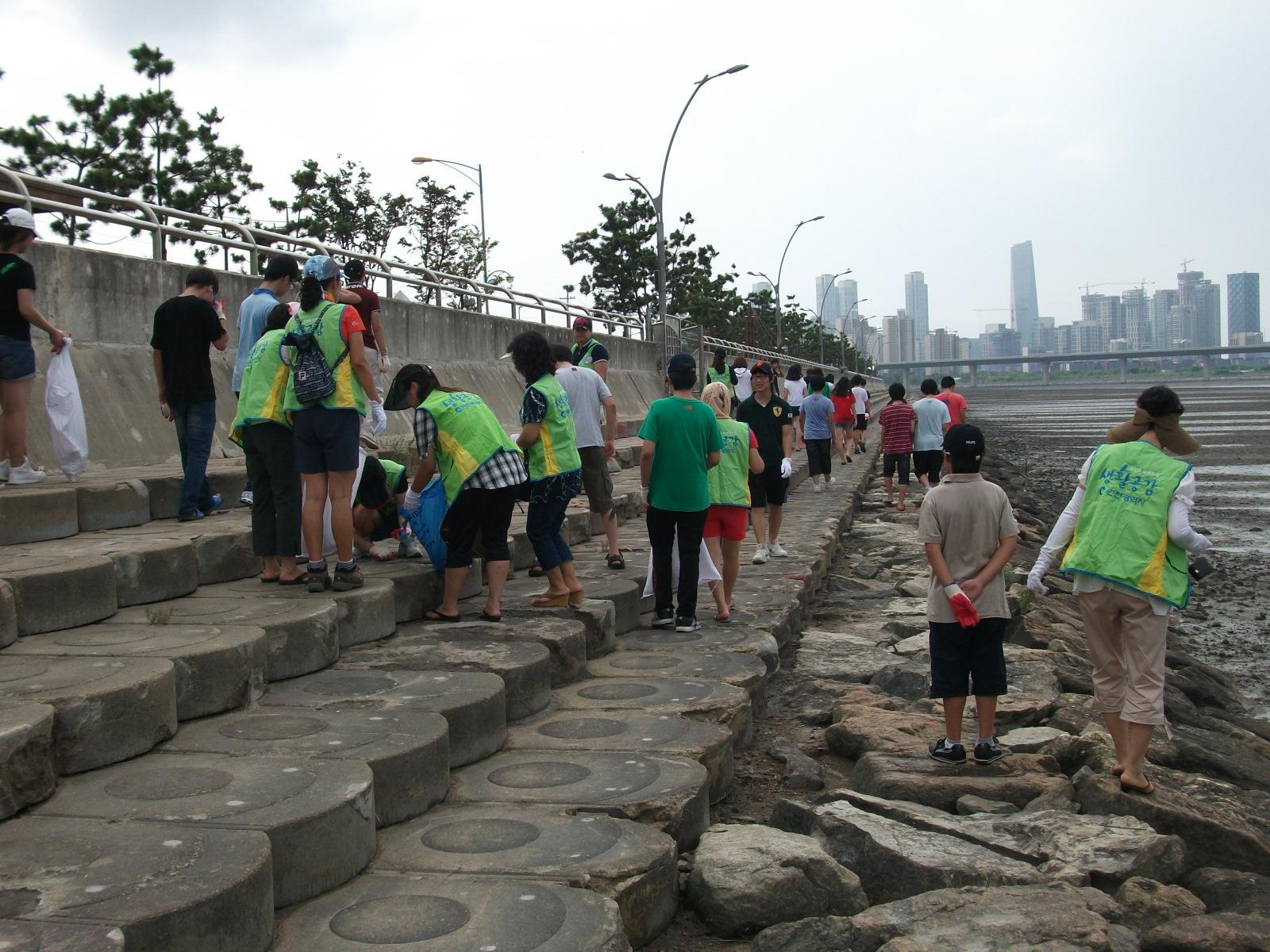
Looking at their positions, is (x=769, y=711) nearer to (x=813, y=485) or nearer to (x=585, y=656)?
(x=585, y=656)

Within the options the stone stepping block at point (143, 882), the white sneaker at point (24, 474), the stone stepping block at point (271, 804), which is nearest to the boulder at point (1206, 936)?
the stone stepping block at point (271, 804)

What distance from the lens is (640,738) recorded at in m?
5.13

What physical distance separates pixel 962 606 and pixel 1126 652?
0.76 m

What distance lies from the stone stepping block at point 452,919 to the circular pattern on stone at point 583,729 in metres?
1.58

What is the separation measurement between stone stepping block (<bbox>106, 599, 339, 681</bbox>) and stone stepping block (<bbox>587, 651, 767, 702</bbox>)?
1589 mm

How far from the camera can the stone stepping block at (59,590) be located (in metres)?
4.84

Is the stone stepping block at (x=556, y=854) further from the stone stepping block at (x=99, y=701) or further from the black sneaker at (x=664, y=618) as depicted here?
the black sneaker at (x=664, y=618)

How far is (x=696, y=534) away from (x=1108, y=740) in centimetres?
265

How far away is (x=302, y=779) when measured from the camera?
3.80 meters

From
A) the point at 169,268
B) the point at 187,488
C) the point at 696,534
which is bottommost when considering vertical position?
the point at 696,534

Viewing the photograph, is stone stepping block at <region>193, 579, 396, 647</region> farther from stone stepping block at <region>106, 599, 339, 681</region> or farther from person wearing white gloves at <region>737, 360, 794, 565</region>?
person wearing white gloves at <region>737, 360, 794, 565</region>

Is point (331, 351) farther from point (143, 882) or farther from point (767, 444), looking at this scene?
point (767, 444)

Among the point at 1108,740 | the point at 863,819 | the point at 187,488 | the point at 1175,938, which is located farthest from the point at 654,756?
the point at 187,488

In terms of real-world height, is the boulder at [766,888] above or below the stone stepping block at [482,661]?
below
